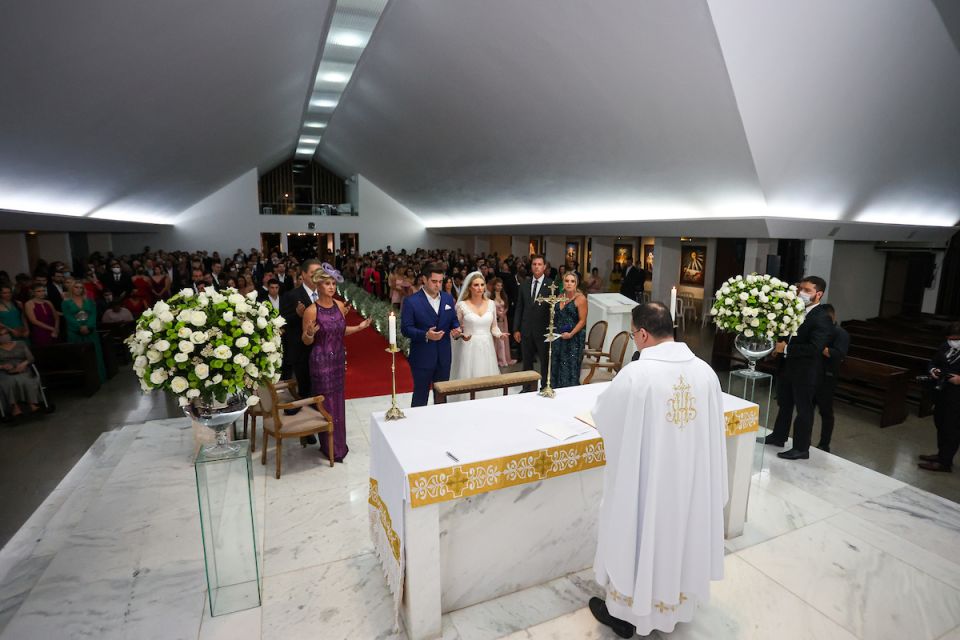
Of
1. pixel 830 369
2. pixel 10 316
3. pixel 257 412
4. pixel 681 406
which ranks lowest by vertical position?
pixel 257 412

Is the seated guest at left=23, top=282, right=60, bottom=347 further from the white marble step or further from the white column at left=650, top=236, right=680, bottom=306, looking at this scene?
the white column at left=650, top=236, right=680, bottom=306

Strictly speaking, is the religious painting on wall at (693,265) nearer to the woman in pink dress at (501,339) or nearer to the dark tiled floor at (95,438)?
the dark tiled floor at (95,438)

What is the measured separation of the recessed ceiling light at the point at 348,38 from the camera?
1045cm

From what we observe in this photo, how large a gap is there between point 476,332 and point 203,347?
10.0 feet

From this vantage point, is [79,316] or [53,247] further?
[53,247]

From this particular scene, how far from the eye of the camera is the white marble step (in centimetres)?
326

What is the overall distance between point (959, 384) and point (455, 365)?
5.00m

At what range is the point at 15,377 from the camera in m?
6.18

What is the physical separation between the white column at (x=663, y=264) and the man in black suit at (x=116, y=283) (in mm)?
11266

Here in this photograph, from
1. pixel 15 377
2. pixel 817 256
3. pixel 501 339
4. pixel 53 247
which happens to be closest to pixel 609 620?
pixel 501 339

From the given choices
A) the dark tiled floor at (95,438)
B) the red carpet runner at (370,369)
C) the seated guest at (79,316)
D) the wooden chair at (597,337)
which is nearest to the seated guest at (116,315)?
the seated guest at (79,316)

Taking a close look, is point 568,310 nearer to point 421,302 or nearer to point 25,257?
point 421,302

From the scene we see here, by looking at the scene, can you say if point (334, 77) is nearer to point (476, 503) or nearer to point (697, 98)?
point (697, 98)

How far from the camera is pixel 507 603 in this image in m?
3.00
